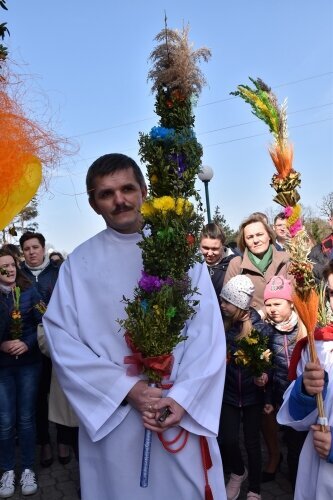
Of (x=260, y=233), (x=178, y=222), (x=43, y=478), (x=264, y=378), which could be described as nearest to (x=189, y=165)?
(x=178, y=222)

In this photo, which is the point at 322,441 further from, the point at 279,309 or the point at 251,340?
the point at 279,309

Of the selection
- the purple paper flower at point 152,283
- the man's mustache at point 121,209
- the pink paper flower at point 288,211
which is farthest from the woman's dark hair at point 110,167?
the pink paper flower at point 288,211

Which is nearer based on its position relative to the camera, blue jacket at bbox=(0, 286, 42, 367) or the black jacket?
blue jacket at bbox=(0, 286, 42, 367)

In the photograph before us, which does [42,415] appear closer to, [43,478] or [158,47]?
[43,478]

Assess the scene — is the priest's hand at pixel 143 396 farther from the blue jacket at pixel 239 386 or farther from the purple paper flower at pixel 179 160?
the blue jacket at pixel 239 386

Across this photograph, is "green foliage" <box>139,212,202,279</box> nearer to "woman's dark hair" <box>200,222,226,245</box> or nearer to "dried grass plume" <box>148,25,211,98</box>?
"dried grass plume" <box>148,25,211,98</box>

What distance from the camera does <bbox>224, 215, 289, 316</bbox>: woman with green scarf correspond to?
4.72 metres

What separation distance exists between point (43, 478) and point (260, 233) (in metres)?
3.08

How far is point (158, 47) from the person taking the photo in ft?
8.57

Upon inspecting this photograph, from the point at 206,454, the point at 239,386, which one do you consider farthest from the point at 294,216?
the point at 239,386

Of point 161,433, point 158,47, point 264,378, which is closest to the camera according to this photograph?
point 161,433

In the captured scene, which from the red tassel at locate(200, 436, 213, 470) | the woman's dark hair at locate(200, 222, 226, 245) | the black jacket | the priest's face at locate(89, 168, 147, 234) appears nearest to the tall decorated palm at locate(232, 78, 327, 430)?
the red tassel at locate(200, 436, 213, 470)

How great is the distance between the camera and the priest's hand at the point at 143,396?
2.27 m

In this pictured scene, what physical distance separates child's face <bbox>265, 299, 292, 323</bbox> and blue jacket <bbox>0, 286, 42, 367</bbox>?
2090 millimetres
